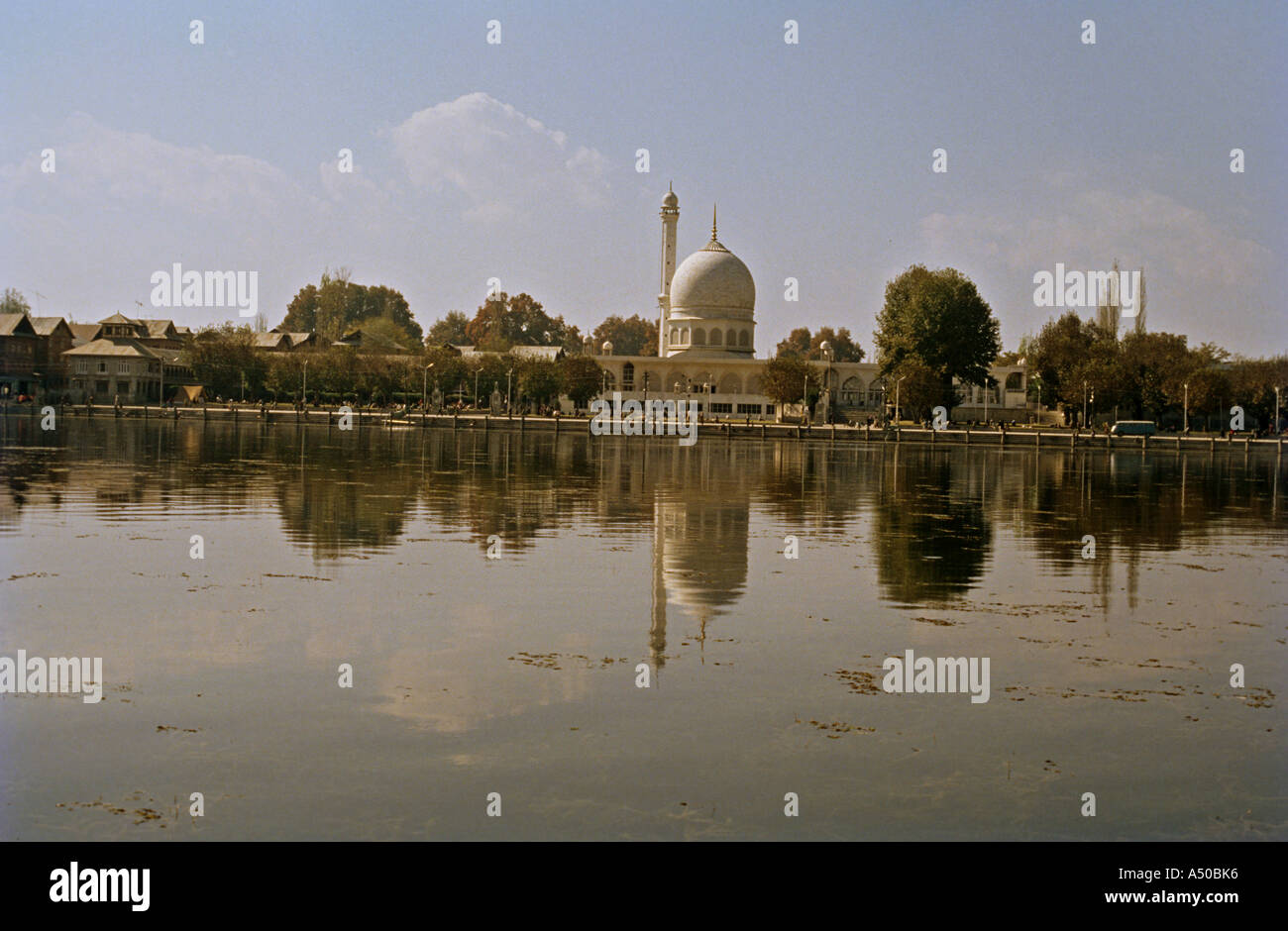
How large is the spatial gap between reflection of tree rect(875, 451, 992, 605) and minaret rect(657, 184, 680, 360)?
7769 cm

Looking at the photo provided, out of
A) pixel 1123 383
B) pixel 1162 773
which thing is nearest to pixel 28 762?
pixel 1162 773

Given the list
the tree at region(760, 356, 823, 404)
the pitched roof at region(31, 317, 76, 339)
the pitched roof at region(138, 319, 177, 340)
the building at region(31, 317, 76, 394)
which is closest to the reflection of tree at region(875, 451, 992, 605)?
the tree at region(760, 356, 823, 404)

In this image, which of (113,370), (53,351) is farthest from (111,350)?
(53,351)

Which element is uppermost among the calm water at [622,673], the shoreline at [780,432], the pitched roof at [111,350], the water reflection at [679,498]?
the pitched roof at [111,350]

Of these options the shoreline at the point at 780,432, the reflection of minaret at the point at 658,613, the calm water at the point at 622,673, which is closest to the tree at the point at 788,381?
the shoreline at the point at 780,432

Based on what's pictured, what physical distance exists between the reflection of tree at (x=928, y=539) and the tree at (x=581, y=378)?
59.6 m

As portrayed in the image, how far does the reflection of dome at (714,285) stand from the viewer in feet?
362

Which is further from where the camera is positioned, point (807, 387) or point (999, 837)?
point (807, 387)

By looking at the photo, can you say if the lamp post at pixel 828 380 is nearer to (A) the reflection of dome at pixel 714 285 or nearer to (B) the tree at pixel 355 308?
(A) the reflection of dome at pixel 714 285

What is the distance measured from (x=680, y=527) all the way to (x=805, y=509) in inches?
215
